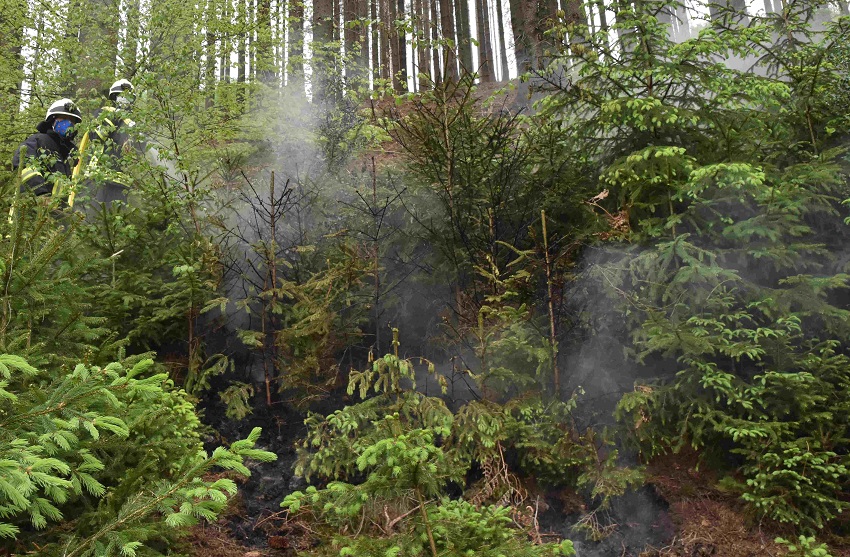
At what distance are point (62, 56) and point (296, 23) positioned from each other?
447 centimetres

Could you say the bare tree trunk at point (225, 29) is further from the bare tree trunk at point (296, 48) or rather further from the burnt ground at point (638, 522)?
the burnt ground at point (638, 522)

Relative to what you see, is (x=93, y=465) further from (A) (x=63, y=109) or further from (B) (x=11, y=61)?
(B) (x=11, y=61)

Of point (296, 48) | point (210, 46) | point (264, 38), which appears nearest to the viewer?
point (210, 46)

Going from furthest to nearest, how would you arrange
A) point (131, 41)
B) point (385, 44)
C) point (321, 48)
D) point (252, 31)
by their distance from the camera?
A: point (385, 44), point (321, 48), point (252, 31), point (131, 41)

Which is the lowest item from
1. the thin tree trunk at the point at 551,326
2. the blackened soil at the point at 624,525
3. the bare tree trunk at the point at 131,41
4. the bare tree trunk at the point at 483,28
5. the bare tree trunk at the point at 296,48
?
the blackened soil at the point at 624,525

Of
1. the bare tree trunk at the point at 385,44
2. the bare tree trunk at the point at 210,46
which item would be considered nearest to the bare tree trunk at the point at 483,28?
the bare tree trunk at the point at 385,44

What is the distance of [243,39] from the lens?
10.1 m

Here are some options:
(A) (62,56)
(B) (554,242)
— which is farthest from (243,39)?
(B) (554,242)

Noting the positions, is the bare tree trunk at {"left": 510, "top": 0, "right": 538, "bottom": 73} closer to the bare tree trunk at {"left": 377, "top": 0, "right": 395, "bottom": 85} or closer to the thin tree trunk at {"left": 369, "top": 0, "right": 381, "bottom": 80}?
the bare tree trunk at {"left": 377, "top": 0, "right": 395, "bottom": 85}

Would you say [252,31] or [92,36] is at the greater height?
[92,36]

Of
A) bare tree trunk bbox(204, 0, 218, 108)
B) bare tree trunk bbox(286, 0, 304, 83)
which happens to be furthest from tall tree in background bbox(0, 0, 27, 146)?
bare tree trunk bbox(286, 0, 304, 83)

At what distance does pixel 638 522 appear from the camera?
4727 mm

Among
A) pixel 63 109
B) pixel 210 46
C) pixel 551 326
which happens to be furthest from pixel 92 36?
pixel 551 326

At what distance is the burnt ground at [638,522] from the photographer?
4230 mm
